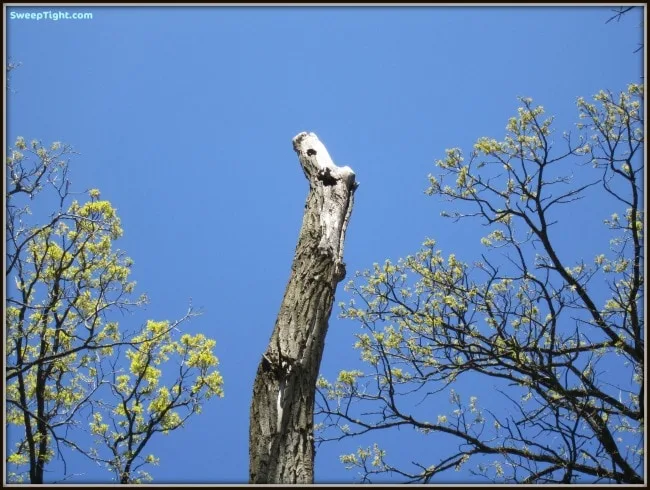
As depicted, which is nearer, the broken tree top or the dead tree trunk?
the dead tree trunk

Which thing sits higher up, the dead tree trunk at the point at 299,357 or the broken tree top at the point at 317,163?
the broken tree top at the point at 317,163

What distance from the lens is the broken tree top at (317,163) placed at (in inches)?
147

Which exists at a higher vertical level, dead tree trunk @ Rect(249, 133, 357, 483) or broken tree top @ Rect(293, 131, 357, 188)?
broken tree top @ Rect(293, 131, 357, 188)

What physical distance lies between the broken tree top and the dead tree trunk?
0.68 ft

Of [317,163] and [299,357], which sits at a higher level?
[317,163]

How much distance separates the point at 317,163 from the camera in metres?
3.94

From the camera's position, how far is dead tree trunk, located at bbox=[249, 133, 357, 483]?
2709 mm

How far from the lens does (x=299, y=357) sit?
2865mm

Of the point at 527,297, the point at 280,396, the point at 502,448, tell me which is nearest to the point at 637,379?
the point at 527,297

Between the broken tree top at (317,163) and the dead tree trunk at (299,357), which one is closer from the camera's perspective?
the dead tree trunk at (299,357)

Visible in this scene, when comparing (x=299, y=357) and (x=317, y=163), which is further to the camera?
(x=317, y=163)

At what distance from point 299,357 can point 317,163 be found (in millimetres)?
1650

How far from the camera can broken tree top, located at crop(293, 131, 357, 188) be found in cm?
374

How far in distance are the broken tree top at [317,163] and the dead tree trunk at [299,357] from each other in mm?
209
